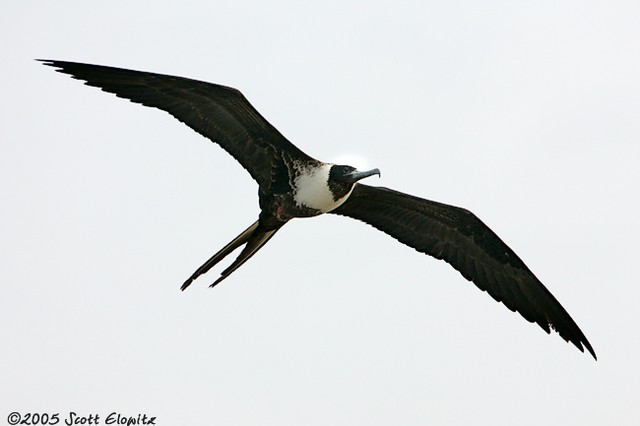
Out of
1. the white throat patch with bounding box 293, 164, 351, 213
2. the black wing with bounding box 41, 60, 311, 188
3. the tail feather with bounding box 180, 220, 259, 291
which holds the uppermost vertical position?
the black wing with bounding box 41, 60, 311, 188

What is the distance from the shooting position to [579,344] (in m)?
8.60

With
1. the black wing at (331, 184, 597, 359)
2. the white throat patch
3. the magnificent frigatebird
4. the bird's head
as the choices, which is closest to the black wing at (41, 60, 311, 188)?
the magnificent frigatebird

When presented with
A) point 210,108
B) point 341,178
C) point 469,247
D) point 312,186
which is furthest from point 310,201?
point 469,247

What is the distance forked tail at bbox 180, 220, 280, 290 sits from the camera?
7.97 meters

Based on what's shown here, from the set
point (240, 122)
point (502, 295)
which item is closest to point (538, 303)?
point (502, 295)

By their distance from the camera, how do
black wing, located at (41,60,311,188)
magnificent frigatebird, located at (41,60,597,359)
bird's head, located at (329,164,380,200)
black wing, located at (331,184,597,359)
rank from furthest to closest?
black wing, located at (331,184,597,359) → bird's head, located at (329,164,380,200) → magnificent frigatebird, located at (41,60,597,359) → black wing, located at (41,60,311,188)

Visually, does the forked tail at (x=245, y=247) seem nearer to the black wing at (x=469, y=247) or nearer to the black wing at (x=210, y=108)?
the black wing at (x=210, y=108)

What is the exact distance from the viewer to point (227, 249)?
26.3ft

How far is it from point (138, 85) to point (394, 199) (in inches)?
89.5

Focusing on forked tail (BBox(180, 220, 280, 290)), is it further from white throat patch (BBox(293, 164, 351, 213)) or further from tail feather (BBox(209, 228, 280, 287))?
white throat patch (BBox(293, 164, 351, 213))

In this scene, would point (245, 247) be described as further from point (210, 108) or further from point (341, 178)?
point (210, 108)

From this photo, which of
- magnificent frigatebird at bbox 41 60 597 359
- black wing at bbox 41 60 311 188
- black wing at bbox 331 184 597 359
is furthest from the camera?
black wing at bbox 331 184 597 359

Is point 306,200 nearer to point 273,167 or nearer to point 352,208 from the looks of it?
point 273,167

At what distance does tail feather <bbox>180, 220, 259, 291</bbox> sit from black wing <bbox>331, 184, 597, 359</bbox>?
3.15ft
